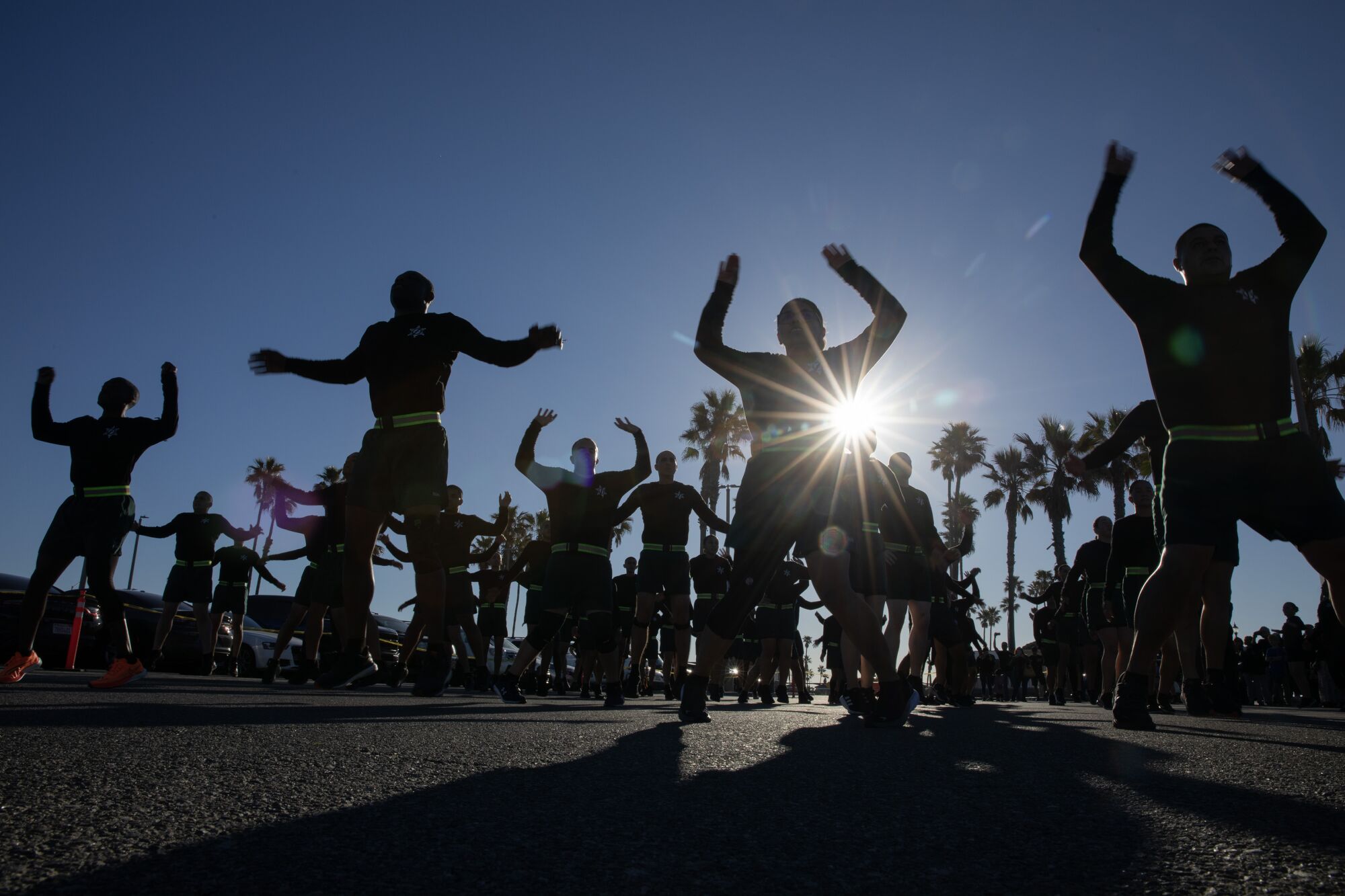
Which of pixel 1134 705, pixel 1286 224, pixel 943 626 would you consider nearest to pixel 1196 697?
pixel 1134 705

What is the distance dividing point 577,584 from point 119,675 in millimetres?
3173

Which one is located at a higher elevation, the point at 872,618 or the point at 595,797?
the point at 872,618

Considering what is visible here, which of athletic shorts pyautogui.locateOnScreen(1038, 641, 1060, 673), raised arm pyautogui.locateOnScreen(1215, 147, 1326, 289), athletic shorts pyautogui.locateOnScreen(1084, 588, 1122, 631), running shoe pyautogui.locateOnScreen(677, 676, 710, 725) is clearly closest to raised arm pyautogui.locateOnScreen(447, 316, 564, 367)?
running shoe pyautogui.locateOnScreen(677, 676, 710, 725)

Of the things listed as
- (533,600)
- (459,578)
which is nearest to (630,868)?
(459,578)

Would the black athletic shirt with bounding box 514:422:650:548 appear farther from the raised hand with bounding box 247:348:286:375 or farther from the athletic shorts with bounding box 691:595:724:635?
the athletic shorts with bounding box 691:595:724:635

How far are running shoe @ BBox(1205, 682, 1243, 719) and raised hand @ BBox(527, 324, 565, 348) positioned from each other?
4.73 m

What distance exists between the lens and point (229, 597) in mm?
11805

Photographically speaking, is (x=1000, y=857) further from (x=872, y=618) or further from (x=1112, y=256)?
(x=1112, y=256)

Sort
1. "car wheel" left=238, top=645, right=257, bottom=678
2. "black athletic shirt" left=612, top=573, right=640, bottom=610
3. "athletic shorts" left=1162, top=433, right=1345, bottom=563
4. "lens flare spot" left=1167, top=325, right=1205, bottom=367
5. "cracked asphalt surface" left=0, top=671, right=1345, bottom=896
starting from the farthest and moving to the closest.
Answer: "car wheel" left=238, top=645, right=257, bottom=678, "black athletic shirt" left=612, top=573, right=640, bottom=610, "lens flare spot" left=1167, top=325, right=1205, bottom=367, "athletic shorts" left=1162, top=433, right=1345, bottom=563, "cracked asphalt surface" left=0, top=671, right=1345, bottom=896

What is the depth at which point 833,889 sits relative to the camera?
1.33 metres

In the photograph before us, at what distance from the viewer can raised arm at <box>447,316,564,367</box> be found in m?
5.33

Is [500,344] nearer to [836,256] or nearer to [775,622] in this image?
[836,256]

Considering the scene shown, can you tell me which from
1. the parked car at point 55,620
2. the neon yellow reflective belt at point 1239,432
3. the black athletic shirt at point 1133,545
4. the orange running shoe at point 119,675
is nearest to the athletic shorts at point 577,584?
the orange running shoe at point 119,675

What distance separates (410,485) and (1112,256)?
3.84 m
